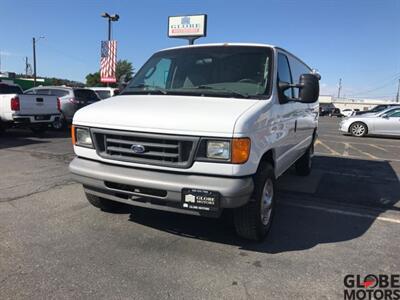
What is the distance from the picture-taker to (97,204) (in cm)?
473

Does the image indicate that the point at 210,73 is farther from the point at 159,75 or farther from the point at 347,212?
the point at 347,212

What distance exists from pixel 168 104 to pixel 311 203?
3.02m

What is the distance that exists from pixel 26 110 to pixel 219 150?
10.3 m

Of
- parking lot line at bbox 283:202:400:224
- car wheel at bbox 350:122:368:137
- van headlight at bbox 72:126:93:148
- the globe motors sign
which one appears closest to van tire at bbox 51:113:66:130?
van headlight at bbox 72:126:93:148

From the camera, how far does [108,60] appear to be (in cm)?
2494

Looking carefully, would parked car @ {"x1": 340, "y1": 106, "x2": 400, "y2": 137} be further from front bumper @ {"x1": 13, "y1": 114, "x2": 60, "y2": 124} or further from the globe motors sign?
front bumper @ {"x1": 13, "y1": 114, "x2": 60, "y2": 124}

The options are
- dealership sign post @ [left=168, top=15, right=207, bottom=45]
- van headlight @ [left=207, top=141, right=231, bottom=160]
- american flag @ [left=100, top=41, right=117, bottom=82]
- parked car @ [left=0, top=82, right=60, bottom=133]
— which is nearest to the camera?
van headlight @ [left=207, top=141, right=231, bottom=160]

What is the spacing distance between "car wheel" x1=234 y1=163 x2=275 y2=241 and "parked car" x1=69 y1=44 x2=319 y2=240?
0.01m

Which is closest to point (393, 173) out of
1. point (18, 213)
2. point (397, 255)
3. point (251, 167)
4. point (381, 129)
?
point (397, 255)

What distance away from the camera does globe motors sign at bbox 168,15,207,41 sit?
26156 mm

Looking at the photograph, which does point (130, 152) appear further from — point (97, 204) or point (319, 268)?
point (319, 268)

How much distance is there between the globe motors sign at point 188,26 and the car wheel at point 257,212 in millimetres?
23767

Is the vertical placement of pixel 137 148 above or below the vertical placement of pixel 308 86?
below

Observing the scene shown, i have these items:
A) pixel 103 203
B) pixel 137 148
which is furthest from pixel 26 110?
pixel 137 148
